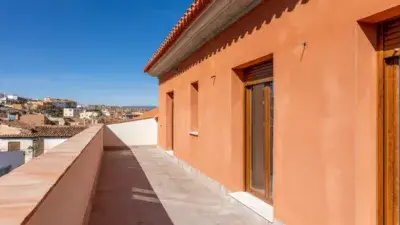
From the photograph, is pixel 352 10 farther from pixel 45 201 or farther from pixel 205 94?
pixel 205 94

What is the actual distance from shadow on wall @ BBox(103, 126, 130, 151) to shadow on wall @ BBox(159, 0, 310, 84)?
27.9ft

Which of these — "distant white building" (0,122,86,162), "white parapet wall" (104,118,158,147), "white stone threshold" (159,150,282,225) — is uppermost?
"white parapet wall" (104,118,158,147)

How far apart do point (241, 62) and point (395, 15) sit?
117 inches

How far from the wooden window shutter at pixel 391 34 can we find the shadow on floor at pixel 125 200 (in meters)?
3.82

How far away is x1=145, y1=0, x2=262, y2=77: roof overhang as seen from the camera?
5.41 m

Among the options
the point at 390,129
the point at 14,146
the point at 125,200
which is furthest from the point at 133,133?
the point at 14,146

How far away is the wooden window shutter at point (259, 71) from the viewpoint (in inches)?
209

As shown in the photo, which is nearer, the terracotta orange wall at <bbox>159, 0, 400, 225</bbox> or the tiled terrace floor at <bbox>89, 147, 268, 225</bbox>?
the terracotta orange wall at <bbox>159, 0, 400, 225</bbox>

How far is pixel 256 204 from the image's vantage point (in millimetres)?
5445

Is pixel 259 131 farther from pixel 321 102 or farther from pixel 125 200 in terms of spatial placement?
pixel 125 200

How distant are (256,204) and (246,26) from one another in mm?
2948

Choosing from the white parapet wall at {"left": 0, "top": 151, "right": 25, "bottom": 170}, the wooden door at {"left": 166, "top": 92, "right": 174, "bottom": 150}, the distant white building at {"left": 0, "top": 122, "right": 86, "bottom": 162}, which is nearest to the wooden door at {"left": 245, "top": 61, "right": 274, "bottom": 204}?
the wooden door at {"left": 166, "top": 92, "right": 174, "bottom": 150}

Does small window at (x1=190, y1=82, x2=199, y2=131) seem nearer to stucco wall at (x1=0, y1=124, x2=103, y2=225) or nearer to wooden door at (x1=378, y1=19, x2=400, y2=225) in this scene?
stucco wall at (x1=0, y1=124, x2=103, y2=225)

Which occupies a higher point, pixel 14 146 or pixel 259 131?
pixel 259 131
